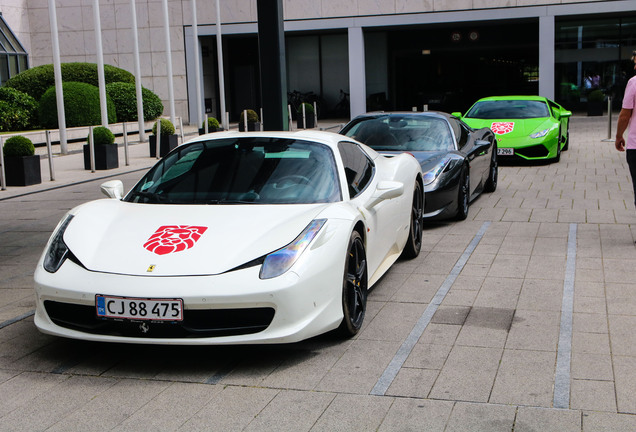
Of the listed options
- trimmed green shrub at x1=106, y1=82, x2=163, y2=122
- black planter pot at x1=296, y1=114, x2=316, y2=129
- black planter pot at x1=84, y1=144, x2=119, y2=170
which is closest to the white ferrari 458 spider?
black planter pot at x1=84, y1=144, x2=119, y2=170

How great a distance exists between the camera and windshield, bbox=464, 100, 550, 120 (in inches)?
650

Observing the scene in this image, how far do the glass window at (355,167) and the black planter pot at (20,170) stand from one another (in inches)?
390

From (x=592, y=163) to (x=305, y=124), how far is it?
51.5 feet

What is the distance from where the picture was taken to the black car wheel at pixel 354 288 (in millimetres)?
5117

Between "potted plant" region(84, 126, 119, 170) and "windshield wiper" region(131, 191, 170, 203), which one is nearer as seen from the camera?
"windshield wiper" region(131, 191, 170, 203)

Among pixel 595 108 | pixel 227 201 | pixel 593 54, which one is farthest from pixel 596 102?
pixel 227 201

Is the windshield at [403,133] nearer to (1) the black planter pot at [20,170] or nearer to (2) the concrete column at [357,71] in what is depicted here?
(1) the black planter pot at [20,170]

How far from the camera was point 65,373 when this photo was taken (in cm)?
469

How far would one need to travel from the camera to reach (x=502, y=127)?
1600 centimetres

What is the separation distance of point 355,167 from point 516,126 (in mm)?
10567

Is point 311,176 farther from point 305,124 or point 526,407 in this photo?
point 305,124

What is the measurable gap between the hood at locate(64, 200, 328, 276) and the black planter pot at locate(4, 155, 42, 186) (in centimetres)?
1005

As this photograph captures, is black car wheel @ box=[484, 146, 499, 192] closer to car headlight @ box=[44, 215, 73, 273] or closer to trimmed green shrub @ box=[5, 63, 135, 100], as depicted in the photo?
car headlight @ box=[44, 215, 73, 273]

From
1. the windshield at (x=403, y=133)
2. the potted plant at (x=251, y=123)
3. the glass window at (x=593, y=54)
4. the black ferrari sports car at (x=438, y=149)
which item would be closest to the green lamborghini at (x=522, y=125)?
the black ferrari sports car at (x=438, y=149)
